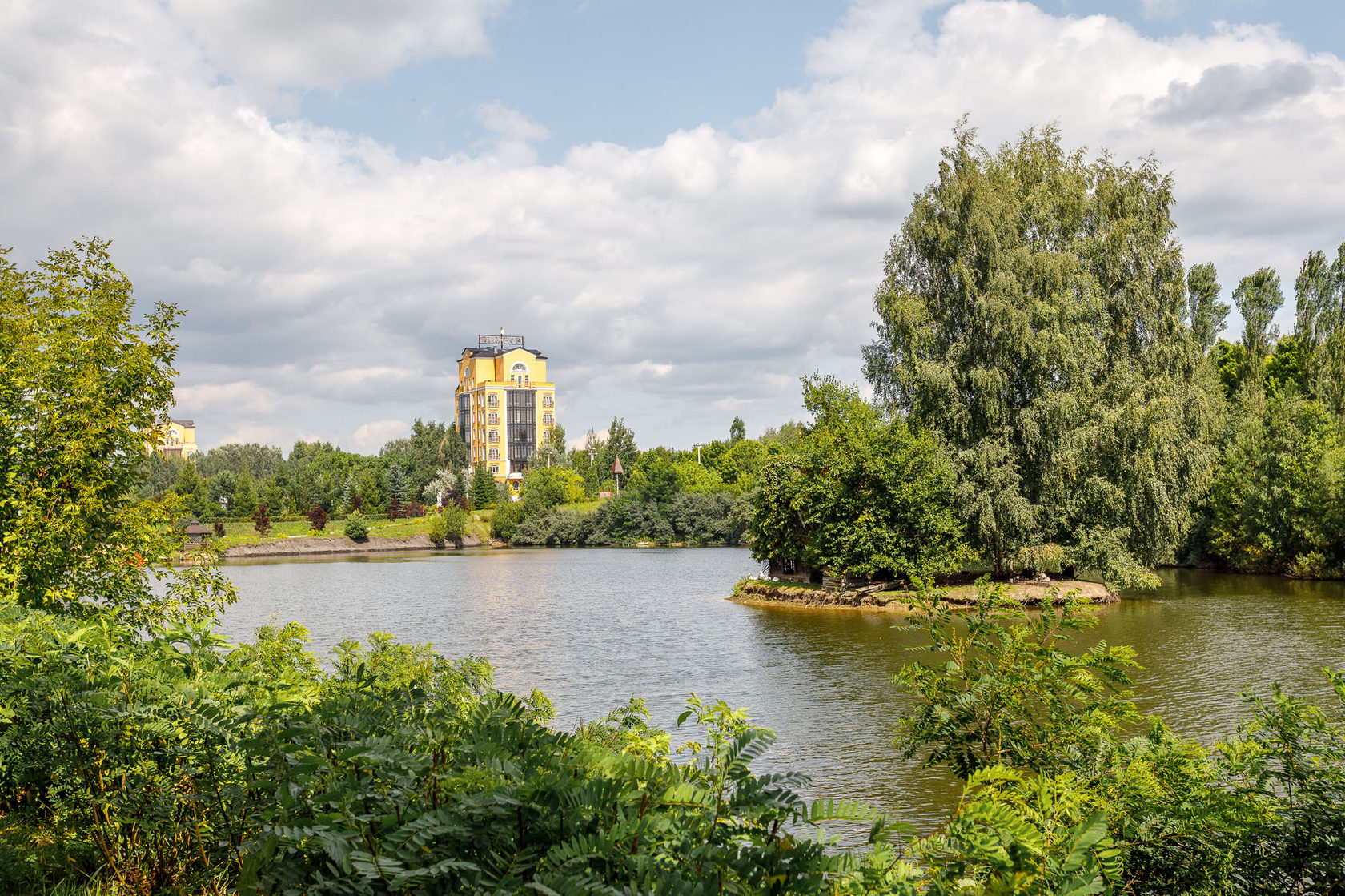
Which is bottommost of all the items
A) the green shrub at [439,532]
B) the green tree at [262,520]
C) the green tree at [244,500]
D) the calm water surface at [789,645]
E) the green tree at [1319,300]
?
the calm water surface at [789,645]

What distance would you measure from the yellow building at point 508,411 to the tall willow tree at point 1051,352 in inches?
4039

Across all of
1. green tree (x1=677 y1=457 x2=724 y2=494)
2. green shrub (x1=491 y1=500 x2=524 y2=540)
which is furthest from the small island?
green shrub (x1=491 y1=500 x2=524 y2=540)

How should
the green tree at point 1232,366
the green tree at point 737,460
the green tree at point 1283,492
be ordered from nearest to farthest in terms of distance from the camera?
the green tree at point 1283,492 < the green tree at point 1232,366 < the green tree at point 737,460

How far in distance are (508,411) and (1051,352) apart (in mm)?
108681

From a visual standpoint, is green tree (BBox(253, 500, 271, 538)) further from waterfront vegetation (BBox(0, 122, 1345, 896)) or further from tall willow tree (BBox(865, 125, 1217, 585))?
waterfront vegetation (BBox(0, 122, 1345, 896))

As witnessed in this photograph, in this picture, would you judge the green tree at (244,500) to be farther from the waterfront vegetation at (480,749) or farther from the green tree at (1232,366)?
the green tree at (1232,366)

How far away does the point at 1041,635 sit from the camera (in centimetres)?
452

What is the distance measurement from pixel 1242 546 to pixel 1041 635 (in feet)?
127

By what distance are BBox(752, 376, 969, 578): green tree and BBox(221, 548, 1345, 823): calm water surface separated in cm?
277

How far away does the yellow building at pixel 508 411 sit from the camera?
12988 cm

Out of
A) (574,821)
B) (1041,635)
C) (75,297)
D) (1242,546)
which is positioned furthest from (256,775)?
(1242,546)

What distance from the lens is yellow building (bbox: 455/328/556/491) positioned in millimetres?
129875

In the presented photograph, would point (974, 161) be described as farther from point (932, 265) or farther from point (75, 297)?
point (75, 297)

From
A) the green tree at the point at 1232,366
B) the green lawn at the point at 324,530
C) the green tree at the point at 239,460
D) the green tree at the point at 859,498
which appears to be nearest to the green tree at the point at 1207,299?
the green tree at the point at 1232,366
